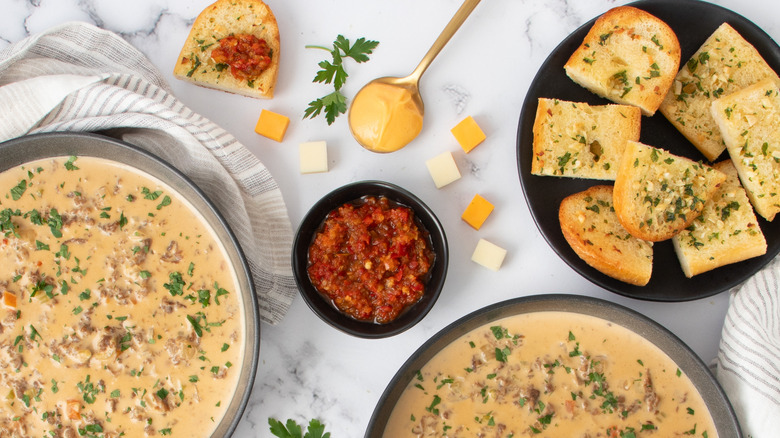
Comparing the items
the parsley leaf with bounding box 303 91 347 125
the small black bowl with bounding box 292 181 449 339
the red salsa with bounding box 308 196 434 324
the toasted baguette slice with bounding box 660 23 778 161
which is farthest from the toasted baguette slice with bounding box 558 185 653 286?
the parsley leaf with bounding box 303 91 347 125

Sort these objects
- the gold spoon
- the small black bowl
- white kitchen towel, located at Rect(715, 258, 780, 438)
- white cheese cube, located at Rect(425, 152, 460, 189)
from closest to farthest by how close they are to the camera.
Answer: white kitchen towel, located at Rect(715, 258, 780, 438), the small black bowl, the gold spoon, white cheese cube, located at Rect(425, 152, 460, 189)

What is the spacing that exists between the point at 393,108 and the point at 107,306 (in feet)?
6.20

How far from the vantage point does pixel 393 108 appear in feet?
11.3

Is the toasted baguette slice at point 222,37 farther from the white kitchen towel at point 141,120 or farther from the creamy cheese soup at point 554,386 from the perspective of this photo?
the creamy cheese soup at point 554,386

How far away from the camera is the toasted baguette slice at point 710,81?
3.34 meters

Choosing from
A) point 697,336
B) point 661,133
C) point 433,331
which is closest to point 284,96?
point 433,331

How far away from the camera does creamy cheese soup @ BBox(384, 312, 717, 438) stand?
10.7 feet

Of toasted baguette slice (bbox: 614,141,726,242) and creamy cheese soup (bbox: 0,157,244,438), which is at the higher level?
toasted baguette slice (bbox: 614,141,726,242)

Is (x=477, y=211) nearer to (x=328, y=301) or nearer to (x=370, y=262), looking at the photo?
(x=370, y=262)

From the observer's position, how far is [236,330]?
3289mm

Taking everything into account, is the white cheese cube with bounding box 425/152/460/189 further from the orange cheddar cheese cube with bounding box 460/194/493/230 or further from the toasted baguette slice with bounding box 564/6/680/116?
the toasted baguette slice with bounding box 564/6/680/116

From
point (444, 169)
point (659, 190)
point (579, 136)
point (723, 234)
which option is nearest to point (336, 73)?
point (444, 169)

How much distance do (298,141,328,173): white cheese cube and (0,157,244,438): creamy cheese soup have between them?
27.9 inches

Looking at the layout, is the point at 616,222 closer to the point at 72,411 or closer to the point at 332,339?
the point at 332,339
